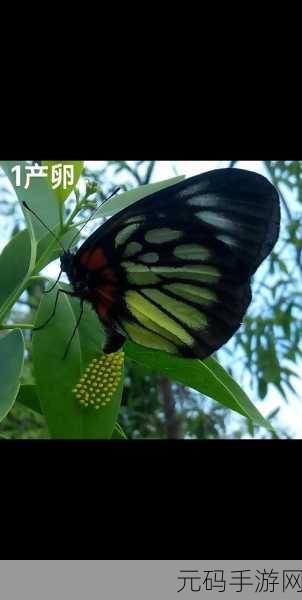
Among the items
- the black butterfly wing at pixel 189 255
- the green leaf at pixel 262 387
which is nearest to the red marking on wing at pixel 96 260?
the black butterfly wing at pixel 189 255

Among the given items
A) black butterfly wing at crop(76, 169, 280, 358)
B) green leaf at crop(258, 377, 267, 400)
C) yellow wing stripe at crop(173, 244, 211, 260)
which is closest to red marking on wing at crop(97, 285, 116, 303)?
black butterfly wing at crop(76, 169, 280, 358)

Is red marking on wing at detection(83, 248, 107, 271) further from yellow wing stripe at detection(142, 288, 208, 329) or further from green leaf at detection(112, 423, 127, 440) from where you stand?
green leaf at detection(112, 423, 127, 440)

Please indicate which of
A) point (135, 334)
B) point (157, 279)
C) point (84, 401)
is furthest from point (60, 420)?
point (157, 279)

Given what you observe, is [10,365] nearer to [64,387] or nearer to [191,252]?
[64,387]

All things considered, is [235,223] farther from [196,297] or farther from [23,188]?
[23,188]

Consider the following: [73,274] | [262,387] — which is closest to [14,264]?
[73,274]

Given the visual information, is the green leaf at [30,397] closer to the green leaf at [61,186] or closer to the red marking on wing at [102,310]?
the red marking on wing at [102,310]
